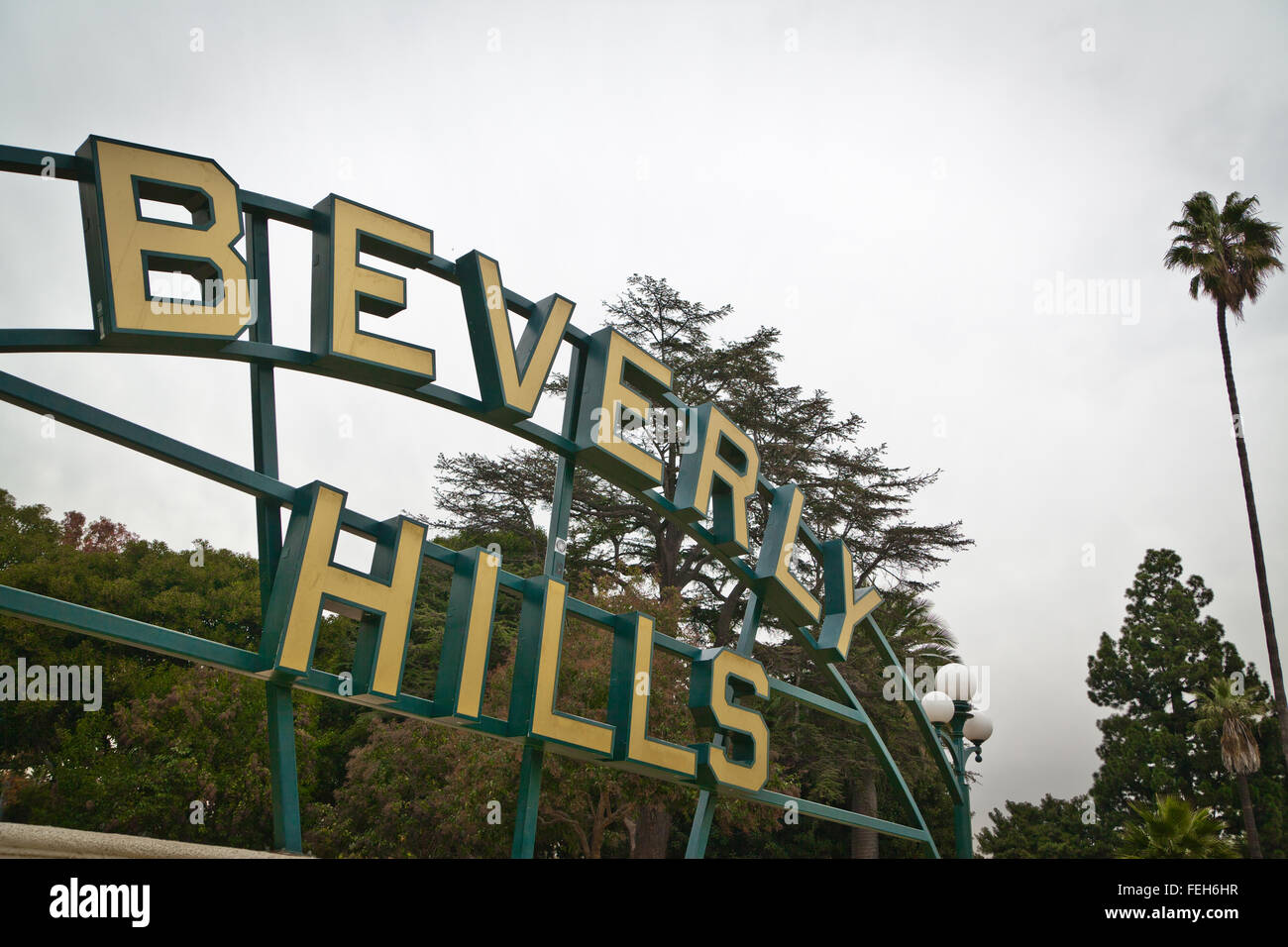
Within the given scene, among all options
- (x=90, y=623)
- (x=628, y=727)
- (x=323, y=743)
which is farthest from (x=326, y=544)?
(x=323, y=743)

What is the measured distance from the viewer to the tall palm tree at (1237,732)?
3080cm

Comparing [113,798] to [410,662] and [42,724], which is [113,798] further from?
[410,662]

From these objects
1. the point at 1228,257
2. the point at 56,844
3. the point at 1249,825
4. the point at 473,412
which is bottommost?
the point at 56,844

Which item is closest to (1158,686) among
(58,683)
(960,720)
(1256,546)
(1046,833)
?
(1046,833)

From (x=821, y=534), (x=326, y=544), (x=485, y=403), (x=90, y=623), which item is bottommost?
(x=90, y=623)

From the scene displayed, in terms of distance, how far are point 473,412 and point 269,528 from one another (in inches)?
85.0

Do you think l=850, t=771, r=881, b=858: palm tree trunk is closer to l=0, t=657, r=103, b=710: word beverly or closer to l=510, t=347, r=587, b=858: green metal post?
l=510, t=347, r=587, b=858: green metal post
